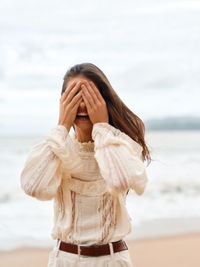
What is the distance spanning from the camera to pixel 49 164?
1.62m

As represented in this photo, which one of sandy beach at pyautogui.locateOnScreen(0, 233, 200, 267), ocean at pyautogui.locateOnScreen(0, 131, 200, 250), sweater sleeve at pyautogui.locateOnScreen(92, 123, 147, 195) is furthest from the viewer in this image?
ocean at pyautogui.locateOnScreen(0, 131, 200, 250)

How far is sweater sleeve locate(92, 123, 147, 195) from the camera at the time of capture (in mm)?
1527

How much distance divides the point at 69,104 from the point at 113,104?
0.62 feet

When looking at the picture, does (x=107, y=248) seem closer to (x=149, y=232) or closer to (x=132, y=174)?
(x=132, y=174)

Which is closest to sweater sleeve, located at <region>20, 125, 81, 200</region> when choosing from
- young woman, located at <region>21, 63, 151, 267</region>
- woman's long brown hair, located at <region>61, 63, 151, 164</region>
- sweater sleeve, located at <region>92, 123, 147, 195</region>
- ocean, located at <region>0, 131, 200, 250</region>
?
young woman, located at <region>21, 63, 151, 267</region>

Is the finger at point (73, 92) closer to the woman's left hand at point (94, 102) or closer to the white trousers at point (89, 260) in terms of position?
the woman's left hand at point (94, 102)

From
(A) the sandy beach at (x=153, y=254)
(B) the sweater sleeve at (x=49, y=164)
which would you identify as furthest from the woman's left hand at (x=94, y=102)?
(A) the sandy beach at (x=153, y=254)

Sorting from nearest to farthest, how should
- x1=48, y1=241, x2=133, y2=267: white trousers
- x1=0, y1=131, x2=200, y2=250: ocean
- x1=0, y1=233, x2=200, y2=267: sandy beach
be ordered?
x1=48, y1=241, x2=133, y2=267: white trousers, x1=0, y1=233, x2=200, y2=267: sandy beach, x1=0, y1=131, x2=200, y2=250: ocean

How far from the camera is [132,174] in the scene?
1540mm

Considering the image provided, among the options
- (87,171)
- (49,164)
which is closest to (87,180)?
(87,171)

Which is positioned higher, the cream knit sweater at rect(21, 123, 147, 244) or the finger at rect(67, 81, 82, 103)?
the finger at rect(67, 81, 82, 103)

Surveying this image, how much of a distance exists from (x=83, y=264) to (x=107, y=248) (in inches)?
4.1

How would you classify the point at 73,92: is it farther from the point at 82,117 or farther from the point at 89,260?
the point at 89,260

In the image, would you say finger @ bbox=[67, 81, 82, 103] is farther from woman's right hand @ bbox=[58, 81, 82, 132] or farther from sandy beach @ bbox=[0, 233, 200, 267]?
sandy beach @ bbox=[0, 233, 200, 267]
